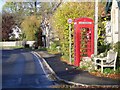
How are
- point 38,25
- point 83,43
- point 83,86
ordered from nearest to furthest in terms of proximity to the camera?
point 83,86 < point 83,43 < point 38,25

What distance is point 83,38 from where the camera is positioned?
66.7ft

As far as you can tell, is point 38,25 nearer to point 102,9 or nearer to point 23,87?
point 102,9

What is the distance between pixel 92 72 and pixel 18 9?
4295 centimetres

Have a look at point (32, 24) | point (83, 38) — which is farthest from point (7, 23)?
point (83, 38)

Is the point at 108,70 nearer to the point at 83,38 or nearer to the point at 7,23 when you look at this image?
the point at 83,38

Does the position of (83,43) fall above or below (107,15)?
below

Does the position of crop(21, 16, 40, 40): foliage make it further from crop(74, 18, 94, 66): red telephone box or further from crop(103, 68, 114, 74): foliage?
crop(103, 68, 114, 74): foliage

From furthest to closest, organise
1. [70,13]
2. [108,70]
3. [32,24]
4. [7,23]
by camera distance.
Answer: [7,23] < [32,24] < [70,13] < [108,70]

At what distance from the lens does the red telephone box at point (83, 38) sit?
18.4 metres

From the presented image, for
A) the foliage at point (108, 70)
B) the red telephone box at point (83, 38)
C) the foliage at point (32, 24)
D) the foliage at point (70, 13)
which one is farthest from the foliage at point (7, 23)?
the foliage at point (108, 70)

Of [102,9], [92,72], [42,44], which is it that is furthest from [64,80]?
[42,44]

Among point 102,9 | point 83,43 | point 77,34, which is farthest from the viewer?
point 102,9

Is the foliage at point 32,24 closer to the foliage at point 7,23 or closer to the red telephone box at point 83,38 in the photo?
the foliage at point 7,23

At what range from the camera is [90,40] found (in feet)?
63.5
